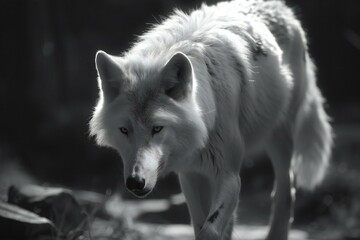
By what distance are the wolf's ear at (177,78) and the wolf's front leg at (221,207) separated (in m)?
0.75

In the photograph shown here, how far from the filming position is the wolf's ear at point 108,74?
4.32m

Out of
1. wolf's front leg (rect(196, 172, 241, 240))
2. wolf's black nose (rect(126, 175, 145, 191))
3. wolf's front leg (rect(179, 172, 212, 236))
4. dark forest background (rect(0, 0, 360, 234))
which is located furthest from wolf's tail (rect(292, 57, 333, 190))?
dark forest background (rect(0, 0, 360, 234))

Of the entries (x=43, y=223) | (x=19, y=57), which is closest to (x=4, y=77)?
(x=19, y=57)

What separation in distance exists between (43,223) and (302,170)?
3.00 metres

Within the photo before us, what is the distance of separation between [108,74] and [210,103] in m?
0.73

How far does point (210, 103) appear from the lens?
4.57 metres

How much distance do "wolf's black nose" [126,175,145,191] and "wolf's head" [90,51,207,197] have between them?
0.10 m

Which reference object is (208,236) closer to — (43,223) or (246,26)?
(43,223)

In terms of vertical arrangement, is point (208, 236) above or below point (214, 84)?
below

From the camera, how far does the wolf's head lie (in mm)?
4121

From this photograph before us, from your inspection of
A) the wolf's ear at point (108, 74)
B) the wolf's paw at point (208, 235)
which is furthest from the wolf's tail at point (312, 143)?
the wolf's ear at point (108, 74)

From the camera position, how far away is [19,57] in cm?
1234

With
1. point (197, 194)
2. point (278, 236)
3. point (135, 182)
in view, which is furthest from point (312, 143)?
point (135, 182)

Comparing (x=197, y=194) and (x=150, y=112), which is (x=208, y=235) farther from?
(x=150, y=112)
